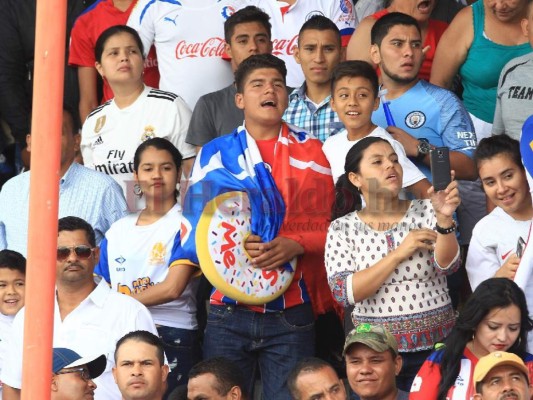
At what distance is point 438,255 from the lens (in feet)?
21.2

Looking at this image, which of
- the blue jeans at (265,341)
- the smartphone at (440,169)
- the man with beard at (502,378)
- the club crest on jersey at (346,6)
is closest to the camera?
the man with beard at (502,378)

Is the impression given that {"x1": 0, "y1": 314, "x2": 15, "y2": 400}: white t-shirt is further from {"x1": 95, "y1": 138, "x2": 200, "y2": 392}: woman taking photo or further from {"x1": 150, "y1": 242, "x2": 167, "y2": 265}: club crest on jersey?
{"x1": 150, "y1": 242, "x2": 167, "y2": 265}: club crest on jersey

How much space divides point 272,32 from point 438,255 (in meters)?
2.82

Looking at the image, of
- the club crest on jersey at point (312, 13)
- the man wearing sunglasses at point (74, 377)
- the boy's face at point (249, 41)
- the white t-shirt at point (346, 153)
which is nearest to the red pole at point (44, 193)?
the man wearing sunglasses at point (74, 377)

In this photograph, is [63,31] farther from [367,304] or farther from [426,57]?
[426,57]

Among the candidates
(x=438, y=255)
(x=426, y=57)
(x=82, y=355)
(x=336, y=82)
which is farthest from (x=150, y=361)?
(x=426, y=57)

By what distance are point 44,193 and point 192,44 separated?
14.5ft

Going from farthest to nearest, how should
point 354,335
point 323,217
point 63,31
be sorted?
point 323,217 → point 354,335 → point 63,31

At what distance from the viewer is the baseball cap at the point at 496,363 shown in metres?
5.67

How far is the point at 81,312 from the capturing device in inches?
273

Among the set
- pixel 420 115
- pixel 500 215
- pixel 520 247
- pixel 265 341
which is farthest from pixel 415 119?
pixel 265 341

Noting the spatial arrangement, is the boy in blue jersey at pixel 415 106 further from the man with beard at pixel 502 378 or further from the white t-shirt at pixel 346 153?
the man with beard at pixel 502 378

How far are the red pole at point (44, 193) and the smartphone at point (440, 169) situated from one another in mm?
2343

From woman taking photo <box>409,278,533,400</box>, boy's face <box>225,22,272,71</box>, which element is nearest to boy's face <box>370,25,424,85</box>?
boy's face <box>225,22,272,71</box>
